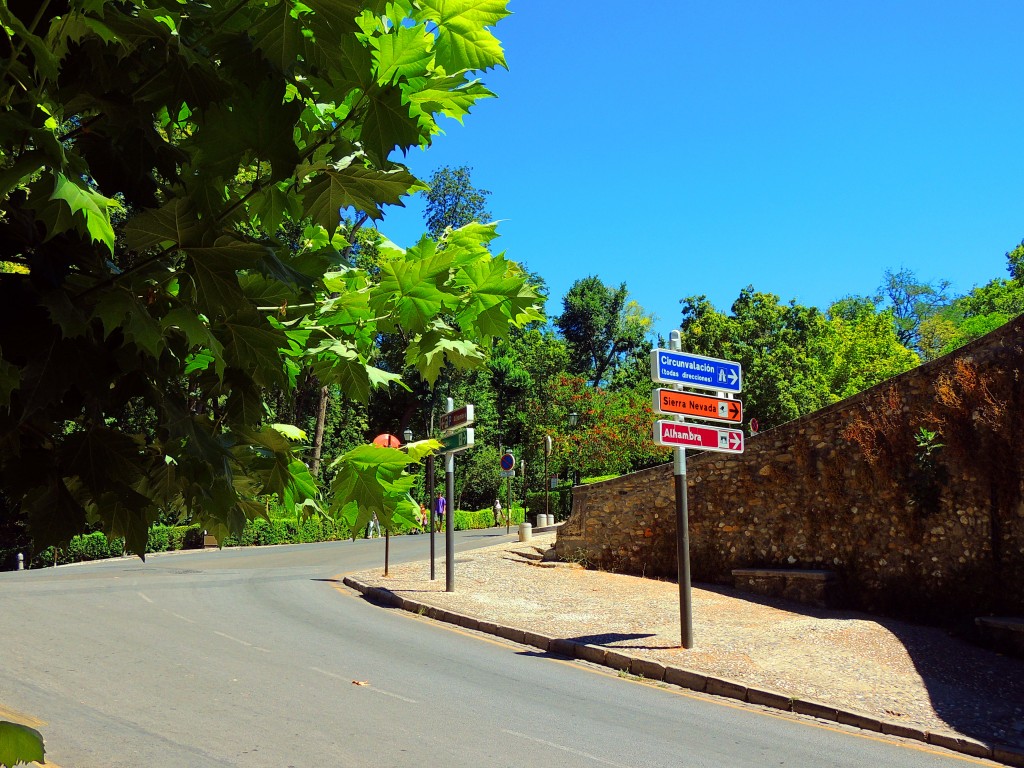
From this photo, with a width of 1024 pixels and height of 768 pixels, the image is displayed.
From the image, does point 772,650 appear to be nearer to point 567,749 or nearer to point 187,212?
point 567,749

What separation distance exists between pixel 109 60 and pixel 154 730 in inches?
260

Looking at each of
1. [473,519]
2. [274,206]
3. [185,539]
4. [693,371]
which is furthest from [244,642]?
[473,519]

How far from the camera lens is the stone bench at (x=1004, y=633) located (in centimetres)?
1039

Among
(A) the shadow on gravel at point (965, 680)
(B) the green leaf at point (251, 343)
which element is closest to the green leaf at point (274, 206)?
(B) the green leaf at point (251, 343)

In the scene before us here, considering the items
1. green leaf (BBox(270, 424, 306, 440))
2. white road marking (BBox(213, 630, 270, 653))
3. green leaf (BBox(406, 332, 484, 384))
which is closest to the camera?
green leaf (BBox(406, 332, 484, 384))

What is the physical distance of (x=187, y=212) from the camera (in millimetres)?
1580

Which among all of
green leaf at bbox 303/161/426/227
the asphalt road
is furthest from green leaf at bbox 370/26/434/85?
the asphalt road

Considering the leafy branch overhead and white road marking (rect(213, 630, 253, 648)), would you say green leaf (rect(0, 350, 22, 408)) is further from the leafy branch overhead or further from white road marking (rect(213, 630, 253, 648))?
white road marking (rect(213, 630, 253, 648))

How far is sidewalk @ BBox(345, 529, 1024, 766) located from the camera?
811 centimetres

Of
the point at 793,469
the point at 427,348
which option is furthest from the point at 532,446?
the point at 427,348

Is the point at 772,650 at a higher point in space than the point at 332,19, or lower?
lower

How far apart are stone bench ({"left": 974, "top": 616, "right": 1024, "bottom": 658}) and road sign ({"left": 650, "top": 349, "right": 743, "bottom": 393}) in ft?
14.3

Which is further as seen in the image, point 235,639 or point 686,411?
point 235,639

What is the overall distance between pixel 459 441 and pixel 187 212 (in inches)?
450
